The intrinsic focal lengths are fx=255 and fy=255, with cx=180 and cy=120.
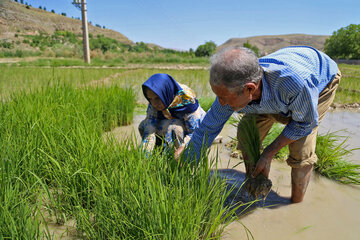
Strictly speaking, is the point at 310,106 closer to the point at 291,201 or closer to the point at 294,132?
the point at 294,132

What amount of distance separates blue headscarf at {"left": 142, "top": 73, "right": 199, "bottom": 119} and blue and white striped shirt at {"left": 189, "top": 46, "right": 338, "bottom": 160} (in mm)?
596

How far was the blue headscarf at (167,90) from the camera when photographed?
223cm

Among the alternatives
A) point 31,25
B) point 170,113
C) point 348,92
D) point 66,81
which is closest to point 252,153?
point 170,113

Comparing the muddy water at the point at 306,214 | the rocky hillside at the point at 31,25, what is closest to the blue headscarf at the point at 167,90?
the muddy water at the point at 306,214

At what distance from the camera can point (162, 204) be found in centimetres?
113

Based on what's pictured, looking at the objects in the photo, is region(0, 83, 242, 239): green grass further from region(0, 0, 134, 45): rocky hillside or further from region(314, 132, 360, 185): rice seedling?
region(0, 0, 134, 45): rocky hillside

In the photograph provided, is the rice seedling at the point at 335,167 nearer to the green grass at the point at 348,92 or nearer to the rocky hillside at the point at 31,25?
the green grass at the point at 348,92

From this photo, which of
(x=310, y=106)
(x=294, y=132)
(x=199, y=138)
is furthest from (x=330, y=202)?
(x=199, y=138)

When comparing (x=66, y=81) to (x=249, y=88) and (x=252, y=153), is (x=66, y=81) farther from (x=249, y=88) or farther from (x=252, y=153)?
(x=249, y=88)

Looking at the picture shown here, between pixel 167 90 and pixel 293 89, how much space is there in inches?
45.6

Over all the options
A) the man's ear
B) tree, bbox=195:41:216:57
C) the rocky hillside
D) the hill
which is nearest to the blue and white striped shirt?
the man's ear

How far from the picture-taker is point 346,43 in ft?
132

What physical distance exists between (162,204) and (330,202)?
1.61 m

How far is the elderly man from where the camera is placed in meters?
1.35
